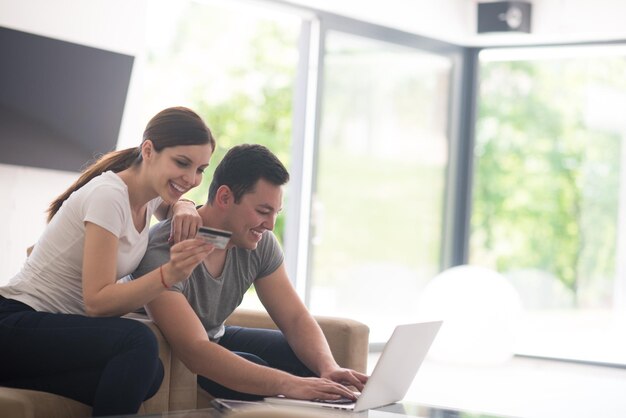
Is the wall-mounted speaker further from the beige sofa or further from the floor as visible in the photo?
the beige sofa

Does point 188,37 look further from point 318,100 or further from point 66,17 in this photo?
point 66,17

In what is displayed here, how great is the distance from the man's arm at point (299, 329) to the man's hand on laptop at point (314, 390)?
0.19 m

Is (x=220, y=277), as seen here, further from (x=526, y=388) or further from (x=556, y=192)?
(x=556, y=192)

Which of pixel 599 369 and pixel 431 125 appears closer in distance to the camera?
pixel 599 369

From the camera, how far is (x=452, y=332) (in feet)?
21.2

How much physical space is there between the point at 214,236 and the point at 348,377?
2.18 ft

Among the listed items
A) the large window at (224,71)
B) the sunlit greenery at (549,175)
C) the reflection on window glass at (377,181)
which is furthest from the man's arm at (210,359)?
the large window at (224,71)

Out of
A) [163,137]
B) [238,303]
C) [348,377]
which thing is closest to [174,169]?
[163,137]

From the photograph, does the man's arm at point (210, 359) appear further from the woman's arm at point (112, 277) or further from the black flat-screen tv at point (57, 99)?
the black flat-screen tv at point (57, 99)

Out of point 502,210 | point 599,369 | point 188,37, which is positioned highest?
point 188,37

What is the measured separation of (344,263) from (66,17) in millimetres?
2681

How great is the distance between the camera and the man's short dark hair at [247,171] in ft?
9.48

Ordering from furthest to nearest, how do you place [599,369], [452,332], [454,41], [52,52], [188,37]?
[188,37], [454,41], [599,369], [452,332], [52,52]

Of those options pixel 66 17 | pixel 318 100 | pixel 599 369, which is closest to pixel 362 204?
pixel 318 100
